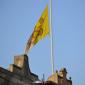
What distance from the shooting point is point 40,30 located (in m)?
29.1

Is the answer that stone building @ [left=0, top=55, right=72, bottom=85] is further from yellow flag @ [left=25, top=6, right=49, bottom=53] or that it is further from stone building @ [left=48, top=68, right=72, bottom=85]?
yellow flag @ [left=25, top=6, right=49, bottom=53]

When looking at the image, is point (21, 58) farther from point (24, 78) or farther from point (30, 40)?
point (30, 40)

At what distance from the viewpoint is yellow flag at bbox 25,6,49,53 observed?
28.3 meters

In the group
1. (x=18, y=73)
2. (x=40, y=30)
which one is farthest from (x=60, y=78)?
(x=18, y=73)

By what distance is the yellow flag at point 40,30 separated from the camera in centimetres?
2831

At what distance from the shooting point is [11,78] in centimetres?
2358

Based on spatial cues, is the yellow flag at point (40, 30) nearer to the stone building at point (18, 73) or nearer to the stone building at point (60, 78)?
the stone building at point (18, 73)

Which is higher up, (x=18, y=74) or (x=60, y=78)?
(x=60, y=78)

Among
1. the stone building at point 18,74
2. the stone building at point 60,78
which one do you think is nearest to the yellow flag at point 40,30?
the stone building at point 18,74

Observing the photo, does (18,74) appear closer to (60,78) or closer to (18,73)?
(18,73)

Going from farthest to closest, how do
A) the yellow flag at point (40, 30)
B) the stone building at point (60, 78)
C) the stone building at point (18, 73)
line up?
the yellow flag at point (40, 30) → the stone building at point (60, 78) → the stone building at point (18, 73)

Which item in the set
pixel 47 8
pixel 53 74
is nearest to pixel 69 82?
pixel 53 74

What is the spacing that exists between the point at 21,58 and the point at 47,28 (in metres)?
4.90

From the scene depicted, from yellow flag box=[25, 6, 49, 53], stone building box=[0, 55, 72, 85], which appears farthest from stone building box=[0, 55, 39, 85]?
yellow flag box=[25, 6, 49, 53]
